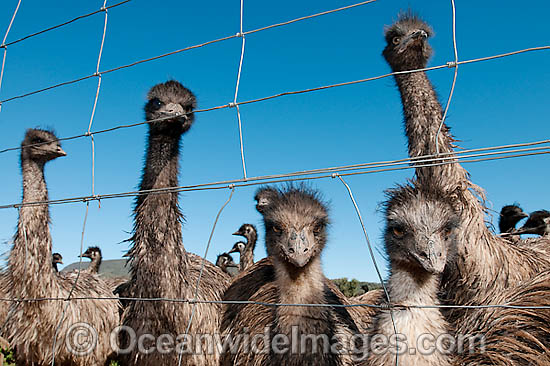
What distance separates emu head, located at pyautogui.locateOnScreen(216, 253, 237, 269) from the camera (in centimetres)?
989

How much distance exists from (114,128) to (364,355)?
1.72 meters

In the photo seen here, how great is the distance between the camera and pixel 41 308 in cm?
402

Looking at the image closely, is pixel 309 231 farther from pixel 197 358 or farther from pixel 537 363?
pixel 537 363

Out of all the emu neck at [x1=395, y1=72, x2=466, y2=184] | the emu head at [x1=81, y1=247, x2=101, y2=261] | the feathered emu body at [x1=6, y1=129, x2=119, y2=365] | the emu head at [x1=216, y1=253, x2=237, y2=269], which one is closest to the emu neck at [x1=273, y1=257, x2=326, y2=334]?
the emu neck at [x1=395, y1=72, x2=466, y2=184]

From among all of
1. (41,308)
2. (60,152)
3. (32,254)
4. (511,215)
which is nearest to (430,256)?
(41,308)

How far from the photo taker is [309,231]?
10.5 ft

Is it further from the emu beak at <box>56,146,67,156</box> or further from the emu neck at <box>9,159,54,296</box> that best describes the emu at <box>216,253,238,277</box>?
the emu neck at <box>9,159,54,296</box>

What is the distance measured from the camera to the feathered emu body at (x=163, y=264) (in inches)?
137

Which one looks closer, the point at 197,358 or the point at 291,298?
the point at 291,298

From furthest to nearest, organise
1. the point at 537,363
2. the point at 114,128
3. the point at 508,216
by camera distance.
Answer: the point at 508,216 → the point at 114,128 → the point at 537,363

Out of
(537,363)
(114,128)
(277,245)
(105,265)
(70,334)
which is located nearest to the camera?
(537,363)

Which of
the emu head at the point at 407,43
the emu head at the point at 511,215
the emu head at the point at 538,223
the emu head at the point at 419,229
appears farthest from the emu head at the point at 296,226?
the emu head at the point at 511,215

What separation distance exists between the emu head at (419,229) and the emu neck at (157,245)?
1.44 metres

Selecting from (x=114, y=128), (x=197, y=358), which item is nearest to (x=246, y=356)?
(x=197, y=358)
